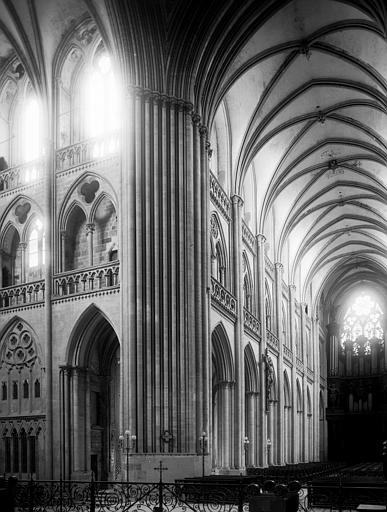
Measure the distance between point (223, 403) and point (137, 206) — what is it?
37.4 feet

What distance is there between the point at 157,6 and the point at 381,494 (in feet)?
59.3

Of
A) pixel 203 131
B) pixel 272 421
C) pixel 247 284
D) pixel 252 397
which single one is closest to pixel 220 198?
pixel 203 131

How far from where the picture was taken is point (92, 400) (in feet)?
98.4

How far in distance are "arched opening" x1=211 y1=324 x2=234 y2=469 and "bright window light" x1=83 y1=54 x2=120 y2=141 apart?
10.5 m

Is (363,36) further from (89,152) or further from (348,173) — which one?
(348,173)

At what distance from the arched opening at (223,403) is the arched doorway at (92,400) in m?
4.80

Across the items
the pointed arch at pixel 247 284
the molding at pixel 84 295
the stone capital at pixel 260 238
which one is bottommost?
the molding at pixel 84 295

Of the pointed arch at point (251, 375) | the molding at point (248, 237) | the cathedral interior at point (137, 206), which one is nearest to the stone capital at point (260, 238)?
the molding at point (248, 237)

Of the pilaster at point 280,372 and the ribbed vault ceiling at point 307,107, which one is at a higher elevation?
the ribbed vault ceiling at point 307,107

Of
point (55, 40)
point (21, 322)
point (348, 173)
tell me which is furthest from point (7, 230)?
point (348, 173)

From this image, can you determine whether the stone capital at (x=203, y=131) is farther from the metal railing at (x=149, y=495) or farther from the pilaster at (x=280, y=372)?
the pilaster at (x=280, y=372)

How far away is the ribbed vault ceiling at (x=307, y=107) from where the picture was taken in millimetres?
31688

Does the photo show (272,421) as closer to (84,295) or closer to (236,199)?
(236,199)

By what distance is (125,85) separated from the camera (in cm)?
2808
